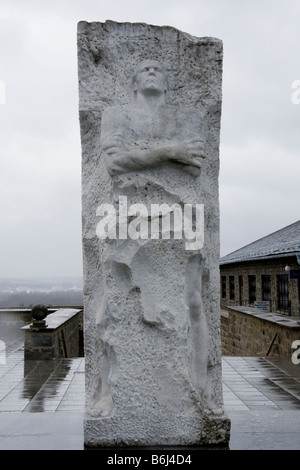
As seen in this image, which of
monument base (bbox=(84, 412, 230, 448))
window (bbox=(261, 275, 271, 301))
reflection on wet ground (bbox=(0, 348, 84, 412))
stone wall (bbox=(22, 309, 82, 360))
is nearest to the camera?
monument base (bbox=(84, 412, 230, 448))

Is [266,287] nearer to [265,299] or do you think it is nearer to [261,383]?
[265,299]

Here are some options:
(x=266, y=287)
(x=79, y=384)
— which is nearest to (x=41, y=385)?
(x=79, y=384)

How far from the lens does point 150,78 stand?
3500mm

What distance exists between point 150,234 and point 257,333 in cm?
798

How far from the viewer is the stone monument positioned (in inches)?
131

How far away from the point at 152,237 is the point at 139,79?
1120 millimetres

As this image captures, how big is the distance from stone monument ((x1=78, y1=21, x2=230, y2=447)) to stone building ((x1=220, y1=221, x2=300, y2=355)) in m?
5.52

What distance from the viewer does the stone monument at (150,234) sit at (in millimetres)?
3334
